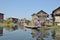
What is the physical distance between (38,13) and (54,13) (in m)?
18.6

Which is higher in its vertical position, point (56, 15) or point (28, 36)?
point (56, 15)

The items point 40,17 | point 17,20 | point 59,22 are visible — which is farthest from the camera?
point 17,20

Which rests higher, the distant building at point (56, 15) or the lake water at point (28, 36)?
the distant building at point (56, 15)

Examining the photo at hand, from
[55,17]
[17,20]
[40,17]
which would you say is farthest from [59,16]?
Answer: [17,20]

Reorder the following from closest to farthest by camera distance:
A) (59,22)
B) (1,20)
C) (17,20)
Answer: (59,22)
(1,20)
(17,20)

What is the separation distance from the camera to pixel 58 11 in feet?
168

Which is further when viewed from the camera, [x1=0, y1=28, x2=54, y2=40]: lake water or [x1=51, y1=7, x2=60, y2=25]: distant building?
[x1=51, y1=7, x2=60, y2=25]: distant building

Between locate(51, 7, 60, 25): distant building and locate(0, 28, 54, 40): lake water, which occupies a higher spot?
locate(51, 7, 60, 25): distant building

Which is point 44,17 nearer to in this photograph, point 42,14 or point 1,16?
point 42,14

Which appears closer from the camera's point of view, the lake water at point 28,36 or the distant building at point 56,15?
the lake water at point 28,36

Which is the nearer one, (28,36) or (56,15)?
(28,36)

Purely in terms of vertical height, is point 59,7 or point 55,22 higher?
point 59,7

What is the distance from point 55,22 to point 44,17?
1725 cm

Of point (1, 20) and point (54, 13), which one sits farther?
point (1, 20)
